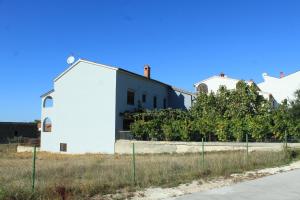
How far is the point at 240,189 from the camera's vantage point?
13414mm

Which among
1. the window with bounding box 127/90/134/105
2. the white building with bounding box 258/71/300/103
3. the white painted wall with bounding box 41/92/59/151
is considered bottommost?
the white painted wall with bounding box 41/92/59/151

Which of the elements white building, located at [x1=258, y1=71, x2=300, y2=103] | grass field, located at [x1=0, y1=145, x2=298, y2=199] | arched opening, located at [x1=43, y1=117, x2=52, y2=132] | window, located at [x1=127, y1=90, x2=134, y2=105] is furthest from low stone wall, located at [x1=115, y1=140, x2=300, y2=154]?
white building, located at [x1=258, y1=71, x2=300, y2=103]

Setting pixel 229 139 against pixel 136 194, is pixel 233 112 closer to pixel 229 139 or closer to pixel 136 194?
pixel 229 139

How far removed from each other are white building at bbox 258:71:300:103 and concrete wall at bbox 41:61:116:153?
961 inches

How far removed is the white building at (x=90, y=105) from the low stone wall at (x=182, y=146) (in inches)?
63.4

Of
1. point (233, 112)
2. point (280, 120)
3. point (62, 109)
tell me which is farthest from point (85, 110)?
point (280, 120)

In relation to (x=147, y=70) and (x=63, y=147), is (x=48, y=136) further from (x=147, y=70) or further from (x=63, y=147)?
(x=147, y=70)

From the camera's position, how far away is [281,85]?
55.5 m

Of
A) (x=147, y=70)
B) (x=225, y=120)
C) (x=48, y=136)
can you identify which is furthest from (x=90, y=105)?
(x=225, y=120)

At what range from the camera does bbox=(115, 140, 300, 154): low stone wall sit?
95.8 ft

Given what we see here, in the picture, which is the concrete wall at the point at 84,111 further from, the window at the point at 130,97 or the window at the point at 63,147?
the window at the point at 130,97

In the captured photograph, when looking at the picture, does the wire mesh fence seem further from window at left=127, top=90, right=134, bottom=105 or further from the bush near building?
window at left=127, top=90, right=134, bottom=105

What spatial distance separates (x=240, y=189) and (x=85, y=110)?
29.1m

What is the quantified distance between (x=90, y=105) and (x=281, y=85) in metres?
26.0
